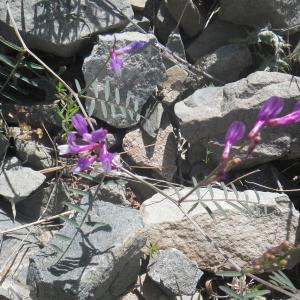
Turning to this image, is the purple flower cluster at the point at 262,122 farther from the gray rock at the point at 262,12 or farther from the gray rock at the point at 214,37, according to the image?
the gray rock at the point at 214,37

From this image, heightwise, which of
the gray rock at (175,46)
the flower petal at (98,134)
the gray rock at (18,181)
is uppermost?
the flower petal at (98,134)

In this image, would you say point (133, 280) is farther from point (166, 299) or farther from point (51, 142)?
point (51, 142)

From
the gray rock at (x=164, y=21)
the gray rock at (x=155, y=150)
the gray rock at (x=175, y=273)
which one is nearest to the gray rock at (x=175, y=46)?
the gray rock at (x=164, y=21)

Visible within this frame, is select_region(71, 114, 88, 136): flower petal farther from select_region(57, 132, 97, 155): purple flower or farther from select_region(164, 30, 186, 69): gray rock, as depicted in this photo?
select_region(164, 30, 186, 69): gray rock

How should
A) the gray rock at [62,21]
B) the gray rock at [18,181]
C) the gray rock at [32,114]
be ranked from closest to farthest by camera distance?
the gray rock at [18,181] → the gray rock at [62,21] → the gray rock at [32,114]

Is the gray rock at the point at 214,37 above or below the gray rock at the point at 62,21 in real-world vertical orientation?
below

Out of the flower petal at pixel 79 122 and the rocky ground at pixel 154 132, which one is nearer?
the flower petal at pixel 79 122

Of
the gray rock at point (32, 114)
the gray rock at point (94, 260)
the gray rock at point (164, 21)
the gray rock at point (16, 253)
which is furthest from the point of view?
the gray rock at point (164, 21)

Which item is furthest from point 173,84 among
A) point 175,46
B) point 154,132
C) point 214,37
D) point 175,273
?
point 175,273
